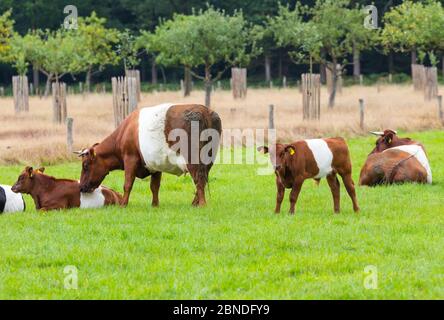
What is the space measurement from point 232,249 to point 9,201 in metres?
5.09

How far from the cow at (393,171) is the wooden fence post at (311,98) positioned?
12.0 metres

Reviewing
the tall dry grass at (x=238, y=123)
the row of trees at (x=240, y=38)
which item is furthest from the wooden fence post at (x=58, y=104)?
the row of trees at (x=240, y=38)

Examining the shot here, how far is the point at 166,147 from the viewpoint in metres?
14.4

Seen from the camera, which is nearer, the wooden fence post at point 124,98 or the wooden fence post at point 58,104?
the wooden fence post at point 124,98

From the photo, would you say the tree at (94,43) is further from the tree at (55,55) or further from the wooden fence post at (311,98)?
the wooden fence post at (311,98)

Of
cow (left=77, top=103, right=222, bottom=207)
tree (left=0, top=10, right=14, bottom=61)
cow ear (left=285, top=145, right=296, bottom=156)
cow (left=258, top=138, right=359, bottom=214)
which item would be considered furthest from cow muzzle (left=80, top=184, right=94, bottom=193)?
tree (left=0, top=10, right=14, bottom=61)

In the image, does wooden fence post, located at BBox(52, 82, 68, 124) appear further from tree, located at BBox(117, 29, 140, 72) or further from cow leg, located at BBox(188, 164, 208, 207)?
cow leg, located at BBox(188, 164, 208, 207)

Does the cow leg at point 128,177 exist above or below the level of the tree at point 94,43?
below

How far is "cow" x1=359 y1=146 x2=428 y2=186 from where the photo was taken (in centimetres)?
1683

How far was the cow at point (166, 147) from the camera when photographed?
14.5 m

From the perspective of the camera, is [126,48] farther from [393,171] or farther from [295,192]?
[295,192]

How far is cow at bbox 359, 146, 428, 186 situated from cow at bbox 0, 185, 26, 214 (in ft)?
21.3
